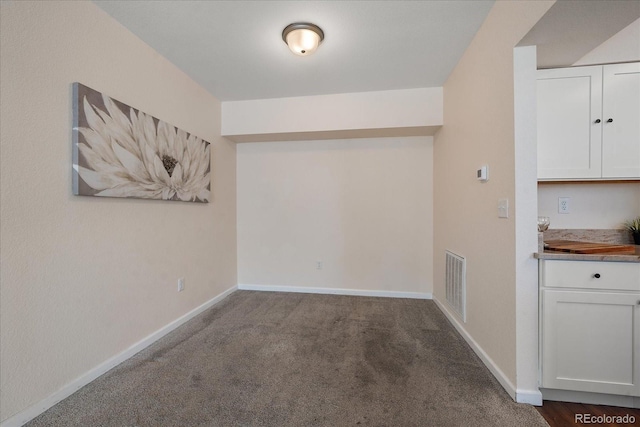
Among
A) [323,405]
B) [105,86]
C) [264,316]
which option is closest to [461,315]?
[323,405]

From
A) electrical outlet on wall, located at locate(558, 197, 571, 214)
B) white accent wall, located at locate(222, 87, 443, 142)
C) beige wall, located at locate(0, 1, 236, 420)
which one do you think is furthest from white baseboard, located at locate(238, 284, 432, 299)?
white accent wall, located at locate(222, 87, 443, 142)

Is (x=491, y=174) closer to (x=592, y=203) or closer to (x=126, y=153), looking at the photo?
(x=592, y=203)

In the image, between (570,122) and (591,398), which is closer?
→ (591,398)

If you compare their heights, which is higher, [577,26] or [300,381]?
[577,26]

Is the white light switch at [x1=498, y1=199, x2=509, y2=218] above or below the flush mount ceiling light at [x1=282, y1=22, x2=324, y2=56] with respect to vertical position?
below

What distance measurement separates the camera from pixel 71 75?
1589 millimetres

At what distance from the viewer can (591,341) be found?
1.46 meters

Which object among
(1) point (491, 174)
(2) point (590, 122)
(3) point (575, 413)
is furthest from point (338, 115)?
(3) point (575, 413)

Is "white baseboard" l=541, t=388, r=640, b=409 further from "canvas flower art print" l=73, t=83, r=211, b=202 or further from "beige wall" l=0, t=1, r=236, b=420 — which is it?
"canvas flower art print" l=73, t=83, r=211, b=202

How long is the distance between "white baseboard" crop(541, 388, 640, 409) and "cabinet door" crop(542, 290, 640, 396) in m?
0.07

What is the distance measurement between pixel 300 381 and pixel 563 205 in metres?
2.45

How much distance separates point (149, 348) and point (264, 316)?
1052 millimetres

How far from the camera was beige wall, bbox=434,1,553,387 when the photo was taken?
1.54m

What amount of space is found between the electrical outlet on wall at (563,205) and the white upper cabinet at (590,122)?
32cm
